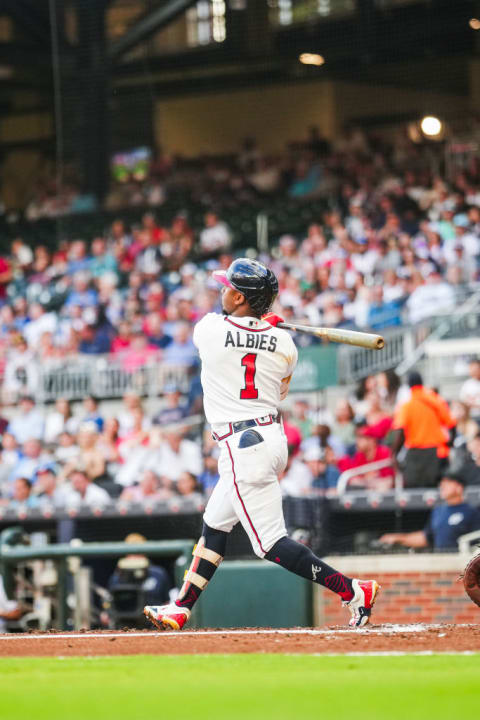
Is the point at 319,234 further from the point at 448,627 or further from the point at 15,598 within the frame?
the point at 448,627

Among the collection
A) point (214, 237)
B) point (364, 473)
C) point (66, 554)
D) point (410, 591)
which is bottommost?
point (410, 591)

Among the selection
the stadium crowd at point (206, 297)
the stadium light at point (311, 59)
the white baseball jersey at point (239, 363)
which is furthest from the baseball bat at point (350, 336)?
the stadium light at point (311, 59)

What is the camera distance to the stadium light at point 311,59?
2228 centimetres

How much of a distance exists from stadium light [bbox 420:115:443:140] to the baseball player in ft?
51.1

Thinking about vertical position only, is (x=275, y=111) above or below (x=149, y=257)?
above

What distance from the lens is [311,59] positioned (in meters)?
22.6

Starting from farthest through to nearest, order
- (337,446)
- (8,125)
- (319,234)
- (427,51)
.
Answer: (8,125)
(427,51)
(319,234)
(337,446)

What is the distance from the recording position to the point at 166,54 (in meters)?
24.1

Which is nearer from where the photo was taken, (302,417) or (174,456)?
(302,417)

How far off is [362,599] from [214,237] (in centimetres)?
1329

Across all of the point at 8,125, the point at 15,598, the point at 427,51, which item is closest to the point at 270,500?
the point at 15,598

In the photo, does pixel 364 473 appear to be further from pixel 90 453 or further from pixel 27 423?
pixel 27 423

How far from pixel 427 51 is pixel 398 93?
109 inches

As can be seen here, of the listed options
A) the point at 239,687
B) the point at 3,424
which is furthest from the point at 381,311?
the point at 239,687
